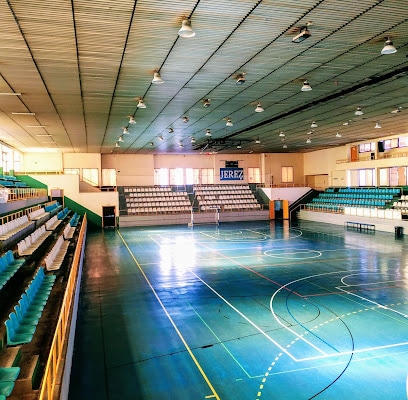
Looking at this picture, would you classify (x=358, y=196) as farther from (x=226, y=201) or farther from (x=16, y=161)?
(x=16, y=161)

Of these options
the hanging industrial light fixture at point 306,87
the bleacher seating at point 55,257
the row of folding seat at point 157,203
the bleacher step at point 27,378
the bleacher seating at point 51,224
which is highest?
the hanging industrial light fixture at point 306,87

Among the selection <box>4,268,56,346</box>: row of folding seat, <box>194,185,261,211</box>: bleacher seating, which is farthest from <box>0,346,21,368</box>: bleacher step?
<box>194,185,261,211</box>: bleacher seating

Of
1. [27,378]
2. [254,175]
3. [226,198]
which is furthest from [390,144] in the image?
[27,378]

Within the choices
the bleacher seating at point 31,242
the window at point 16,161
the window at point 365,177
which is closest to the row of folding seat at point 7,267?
the bleacher seating at point 31,242

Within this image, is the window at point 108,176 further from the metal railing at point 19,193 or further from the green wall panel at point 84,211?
the metal railing at point 19,193

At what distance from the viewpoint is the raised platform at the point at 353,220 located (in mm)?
21484

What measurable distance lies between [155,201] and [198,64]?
21831 millimetres

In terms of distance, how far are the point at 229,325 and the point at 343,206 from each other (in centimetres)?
2257

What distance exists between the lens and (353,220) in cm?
2492

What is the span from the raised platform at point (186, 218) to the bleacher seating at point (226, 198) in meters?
1.08

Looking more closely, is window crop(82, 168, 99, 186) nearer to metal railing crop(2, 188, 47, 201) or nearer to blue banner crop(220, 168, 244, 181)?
metal railing crop(2, 188, 47, 201)

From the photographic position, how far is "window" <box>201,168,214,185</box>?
35.9m

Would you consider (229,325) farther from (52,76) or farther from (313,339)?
(52,76)

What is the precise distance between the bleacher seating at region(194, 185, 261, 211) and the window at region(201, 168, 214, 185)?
118 centimetres
